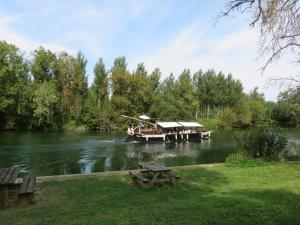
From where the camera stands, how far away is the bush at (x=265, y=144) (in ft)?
56.9

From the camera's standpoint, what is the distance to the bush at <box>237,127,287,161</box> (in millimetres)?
17328

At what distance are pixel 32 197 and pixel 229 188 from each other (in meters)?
5.61

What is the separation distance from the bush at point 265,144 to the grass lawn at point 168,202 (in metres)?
4.66

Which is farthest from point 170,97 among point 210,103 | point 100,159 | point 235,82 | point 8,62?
point 100,159

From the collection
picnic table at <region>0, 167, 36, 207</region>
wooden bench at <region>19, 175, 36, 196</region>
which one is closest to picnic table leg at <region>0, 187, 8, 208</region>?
picnic table at <region>0, 167, 36, 207</region>

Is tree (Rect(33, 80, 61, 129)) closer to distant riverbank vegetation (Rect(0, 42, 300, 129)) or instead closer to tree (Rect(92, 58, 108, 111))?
distant riverbank vegetation (Rect(0, 42, 300, 129))

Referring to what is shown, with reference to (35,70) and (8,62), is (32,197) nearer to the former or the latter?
(8,62)

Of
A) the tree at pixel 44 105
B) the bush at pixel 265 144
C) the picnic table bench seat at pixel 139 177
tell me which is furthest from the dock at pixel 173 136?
the picnic table bench seat at pixel 139 177

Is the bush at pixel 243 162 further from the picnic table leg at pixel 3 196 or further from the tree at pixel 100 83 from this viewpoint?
the tree at pixel 100 83

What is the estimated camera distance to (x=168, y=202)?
8.44 m

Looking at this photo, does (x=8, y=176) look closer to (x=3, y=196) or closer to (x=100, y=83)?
(x=3, y=196)

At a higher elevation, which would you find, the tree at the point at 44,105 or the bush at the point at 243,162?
the tree at the point at 44,105

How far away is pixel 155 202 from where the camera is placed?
8.52m

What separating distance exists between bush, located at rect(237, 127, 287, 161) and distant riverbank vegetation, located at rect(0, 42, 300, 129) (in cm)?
4409
